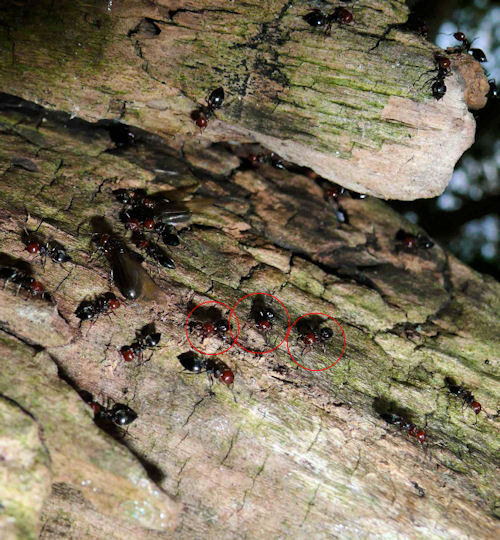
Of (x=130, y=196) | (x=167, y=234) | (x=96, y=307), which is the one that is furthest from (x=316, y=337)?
(x=130, y=196)

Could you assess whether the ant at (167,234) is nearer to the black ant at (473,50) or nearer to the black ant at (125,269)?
the black ant at (125,269)

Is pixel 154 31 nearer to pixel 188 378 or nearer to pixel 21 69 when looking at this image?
pixel 21 69

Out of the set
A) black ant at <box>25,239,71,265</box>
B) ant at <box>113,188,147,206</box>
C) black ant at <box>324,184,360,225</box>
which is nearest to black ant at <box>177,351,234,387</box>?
black ant at <box>25,239,71,265</box>

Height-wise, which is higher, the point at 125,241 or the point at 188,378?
the point at 125,241

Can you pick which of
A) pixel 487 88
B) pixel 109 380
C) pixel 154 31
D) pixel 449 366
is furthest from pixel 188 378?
pixel 487 88

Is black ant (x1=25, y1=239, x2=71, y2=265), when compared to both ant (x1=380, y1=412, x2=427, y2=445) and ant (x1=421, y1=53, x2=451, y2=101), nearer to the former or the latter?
ant (x1=380, y1=412, x2=427, y2=445)

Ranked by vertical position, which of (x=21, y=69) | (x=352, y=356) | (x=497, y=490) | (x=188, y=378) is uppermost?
(x=21, y=69)
